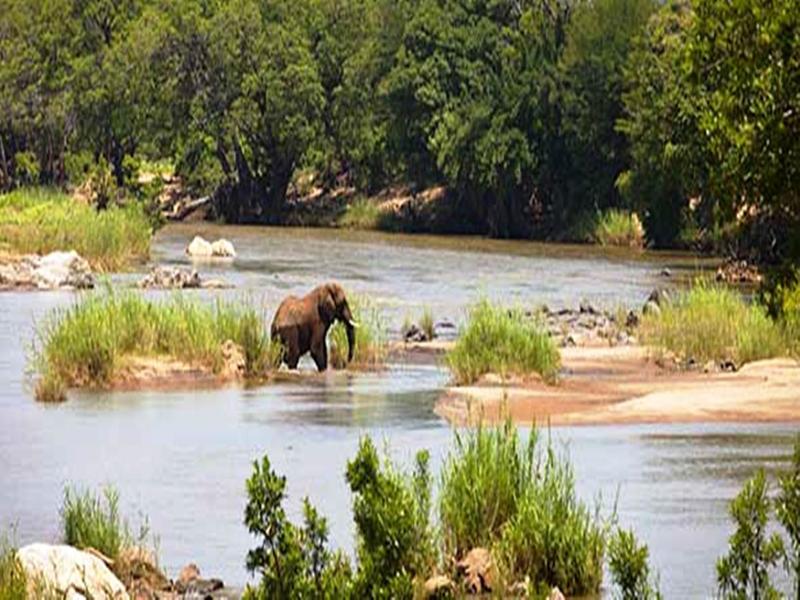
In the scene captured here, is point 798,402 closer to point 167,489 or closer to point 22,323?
point 167,489

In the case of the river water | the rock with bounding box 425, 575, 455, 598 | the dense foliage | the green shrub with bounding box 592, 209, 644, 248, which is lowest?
the river water

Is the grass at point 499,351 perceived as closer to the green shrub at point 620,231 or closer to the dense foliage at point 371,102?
the dense foliage at point 371,102

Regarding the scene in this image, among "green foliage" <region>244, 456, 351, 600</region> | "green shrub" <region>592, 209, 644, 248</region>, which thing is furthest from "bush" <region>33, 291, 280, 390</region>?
"green shrub" <region>592, 209, 644, 248</region>

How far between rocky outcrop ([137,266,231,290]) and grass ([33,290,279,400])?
14.7 metres

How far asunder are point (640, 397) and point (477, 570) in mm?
12400

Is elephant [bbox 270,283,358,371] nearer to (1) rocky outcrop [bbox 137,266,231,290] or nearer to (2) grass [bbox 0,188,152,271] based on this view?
(1) rocky outcrop [bbox 137,266,231,290]

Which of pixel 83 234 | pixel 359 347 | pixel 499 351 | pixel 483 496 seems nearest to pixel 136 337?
pixel 359 347

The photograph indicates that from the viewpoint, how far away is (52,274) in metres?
47.4

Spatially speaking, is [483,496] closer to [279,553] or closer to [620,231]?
[279,553]

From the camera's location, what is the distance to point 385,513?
11.5 meters

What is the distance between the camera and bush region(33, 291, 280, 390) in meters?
29.0

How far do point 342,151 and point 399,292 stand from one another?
43.2 m

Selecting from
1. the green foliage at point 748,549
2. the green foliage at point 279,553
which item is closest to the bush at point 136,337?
the green foliage at point 279,553

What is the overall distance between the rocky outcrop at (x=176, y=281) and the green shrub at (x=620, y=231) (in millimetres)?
25502
